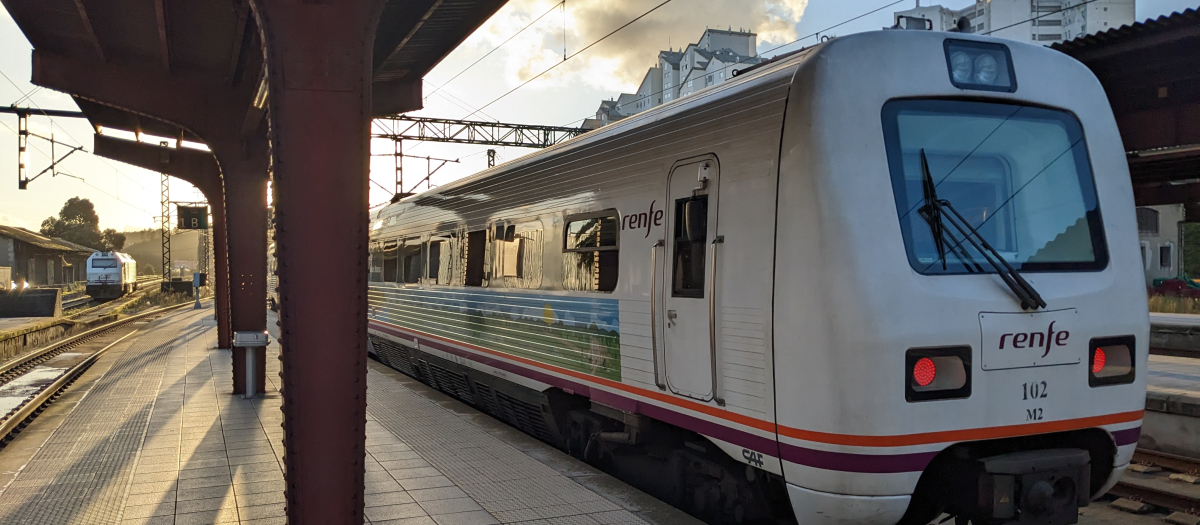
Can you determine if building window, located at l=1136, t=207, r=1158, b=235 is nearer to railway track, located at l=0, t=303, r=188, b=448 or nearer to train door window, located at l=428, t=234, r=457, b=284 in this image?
train door window, located at l=428, t=234, r=457, b=284

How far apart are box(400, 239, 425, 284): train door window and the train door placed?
6223mm

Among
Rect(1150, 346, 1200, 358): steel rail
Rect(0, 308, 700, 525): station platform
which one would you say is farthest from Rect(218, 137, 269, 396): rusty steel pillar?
Rect(1150, 346, 1200, 358): steel rail

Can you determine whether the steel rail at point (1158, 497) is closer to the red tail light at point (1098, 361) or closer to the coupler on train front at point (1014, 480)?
the coupler on train front at point (1014, 480)

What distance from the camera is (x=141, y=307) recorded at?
42.1 m

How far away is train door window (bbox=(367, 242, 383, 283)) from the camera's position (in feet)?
44.1

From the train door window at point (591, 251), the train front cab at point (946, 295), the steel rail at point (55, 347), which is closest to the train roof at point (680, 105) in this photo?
the train front cab at point (946, 295)

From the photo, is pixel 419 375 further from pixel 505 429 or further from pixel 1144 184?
Answer: pixel 1144 184

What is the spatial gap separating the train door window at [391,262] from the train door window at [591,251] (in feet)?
20.1

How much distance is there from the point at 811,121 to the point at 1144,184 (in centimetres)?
1072

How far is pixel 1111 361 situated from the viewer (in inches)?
178

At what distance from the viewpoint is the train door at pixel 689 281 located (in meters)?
4.89

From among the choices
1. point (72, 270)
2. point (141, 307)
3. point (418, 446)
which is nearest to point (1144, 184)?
point (418, 446)

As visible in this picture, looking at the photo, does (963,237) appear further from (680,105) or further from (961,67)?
(680,105)

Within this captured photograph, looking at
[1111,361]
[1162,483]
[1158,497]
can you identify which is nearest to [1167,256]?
[1162,483]
